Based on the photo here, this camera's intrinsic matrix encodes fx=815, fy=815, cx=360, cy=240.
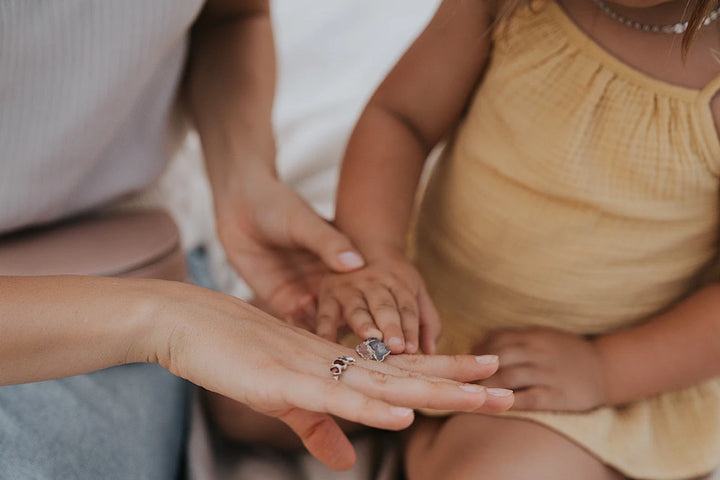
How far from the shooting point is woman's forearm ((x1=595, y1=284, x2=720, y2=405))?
791mm

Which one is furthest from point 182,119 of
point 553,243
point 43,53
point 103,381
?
point 553,243

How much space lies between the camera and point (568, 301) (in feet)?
2.85

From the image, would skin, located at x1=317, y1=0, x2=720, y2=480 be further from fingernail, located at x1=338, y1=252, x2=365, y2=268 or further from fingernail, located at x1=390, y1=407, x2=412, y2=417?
fingernail, located at x1=390, y1=407, x2=412, y2=417

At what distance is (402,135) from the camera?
0.88 meters

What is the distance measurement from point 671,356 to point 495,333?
0.56ft

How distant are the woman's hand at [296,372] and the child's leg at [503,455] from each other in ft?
0.49

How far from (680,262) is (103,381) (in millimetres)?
594

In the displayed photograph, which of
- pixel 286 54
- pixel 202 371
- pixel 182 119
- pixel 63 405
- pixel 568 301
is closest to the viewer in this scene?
pixel 202 371

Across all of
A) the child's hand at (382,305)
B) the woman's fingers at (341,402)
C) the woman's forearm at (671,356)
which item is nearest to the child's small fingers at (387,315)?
the child's hand at (382,305)

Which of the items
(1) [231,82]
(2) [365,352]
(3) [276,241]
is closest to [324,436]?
(2) [365,352]

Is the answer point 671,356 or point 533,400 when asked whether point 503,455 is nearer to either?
point 533,400

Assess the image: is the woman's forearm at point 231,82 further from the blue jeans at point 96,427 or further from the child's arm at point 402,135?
the blue jeans at point 96,427

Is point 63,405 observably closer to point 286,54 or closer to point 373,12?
point 286,54

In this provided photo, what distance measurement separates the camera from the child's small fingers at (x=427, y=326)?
73 centimetres
